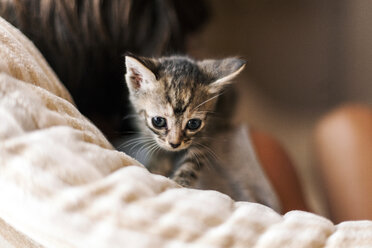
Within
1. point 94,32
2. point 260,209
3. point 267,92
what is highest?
point 94,32

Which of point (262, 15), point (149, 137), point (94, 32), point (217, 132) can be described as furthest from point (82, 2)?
point (262, 15)

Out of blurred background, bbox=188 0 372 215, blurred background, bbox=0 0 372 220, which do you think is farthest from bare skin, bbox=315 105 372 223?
blurred background, bbox=188 0 372 215

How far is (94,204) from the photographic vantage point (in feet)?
1.52

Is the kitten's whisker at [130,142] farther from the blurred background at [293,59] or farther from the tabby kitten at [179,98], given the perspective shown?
the blurred background at [293,59]

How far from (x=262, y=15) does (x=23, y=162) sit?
168cm

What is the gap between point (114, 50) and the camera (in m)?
1.01

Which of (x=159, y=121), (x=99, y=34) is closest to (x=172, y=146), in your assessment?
(x=159, y=121)

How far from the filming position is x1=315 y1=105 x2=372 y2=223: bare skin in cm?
106

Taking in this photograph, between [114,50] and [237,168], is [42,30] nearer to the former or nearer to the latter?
[114,50]

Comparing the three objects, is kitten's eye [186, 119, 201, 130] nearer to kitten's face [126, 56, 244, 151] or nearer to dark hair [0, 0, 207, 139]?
kitten's face [126, 56, 244, 151]

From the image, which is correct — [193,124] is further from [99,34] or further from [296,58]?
[296,58]

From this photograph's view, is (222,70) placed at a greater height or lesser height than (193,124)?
greater

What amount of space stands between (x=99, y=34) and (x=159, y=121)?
0.88ft

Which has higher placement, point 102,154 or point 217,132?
point 102,154
